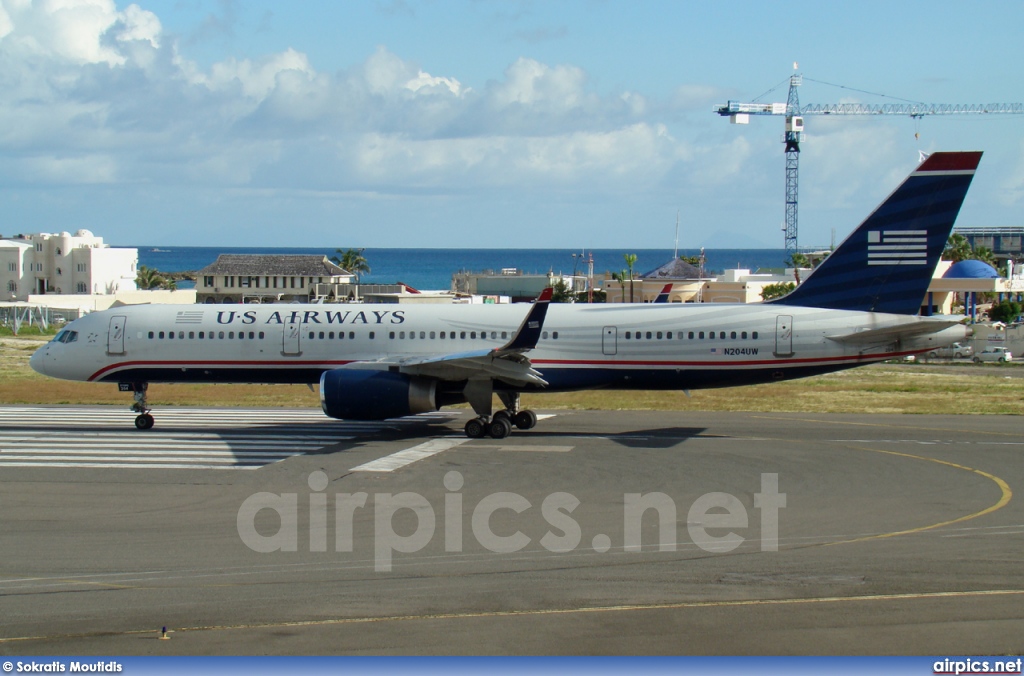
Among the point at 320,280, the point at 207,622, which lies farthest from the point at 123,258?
the point at 207,622

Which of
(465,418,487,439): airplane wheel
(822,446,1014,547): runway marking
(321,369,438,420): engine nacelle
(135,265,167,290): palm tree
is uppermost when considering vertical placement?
Answer: (135,265,167,290): palm tree

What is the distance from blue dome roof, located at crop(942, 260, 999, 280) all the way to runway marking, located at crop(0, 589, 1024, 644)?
7675cm

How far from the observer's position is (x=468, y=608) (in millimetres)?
12523

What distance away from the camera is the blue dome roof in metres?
83.6

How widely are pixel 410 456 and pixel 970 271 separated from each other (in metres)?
73.2


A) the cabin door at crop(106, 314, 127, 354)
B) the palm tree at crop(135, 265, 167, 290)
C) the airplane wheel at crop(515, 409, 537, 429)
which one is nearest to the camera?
the airplane wheel at crop(515, 409, 537, 429)

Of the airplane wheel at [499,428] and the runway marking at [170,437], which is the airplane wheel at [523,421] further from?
the runway marking at [170,437]

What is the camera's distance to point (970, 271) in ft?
275

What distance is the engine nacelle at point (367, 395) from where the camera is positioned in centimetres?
2691

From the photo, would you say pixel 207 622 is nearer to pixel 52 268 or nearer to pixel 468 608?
pixel 468 608

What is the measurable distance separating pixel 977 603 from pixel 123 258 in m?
116

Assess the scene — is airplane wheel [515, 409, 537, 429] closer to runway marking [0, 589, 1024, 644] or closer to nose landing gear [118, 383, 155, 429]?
nose landing gear [118, 383, 155, 429]

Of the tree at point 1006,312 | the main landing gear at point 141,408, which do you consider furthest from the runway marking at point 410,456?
the tree at point 1006,312

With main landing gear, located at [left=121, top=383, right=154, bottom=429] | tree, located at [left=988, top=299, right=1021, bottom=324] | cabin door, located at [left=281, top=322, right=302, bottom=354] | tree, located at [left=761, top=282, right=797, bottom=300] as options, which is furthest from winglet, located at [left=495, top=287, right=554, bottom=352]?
tree, located at [left=988, top=299, right=1021, bottom=324]
